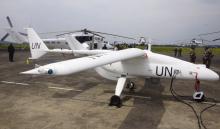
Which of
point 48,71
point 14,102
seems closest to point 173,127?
point 48,71

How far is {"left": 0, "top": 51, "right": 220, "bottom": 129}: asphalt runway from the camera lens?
791 centimetres

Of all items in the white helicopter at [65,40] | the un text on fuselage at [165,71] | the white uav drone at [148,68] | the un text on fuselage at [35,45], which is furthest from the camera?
the white helicopter at [65,40]

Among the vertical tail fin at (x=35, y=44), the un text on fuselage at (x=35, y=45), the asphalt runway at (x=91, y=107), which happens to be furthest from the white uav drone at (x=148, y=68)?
the un text on fuselage at (x=35, y=45)

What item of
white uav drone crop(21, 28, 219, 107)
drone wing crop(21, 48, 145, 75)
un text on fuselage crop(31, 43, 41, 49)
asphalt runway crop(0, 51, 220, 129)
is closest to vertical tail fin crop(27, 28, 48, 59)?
un text on fuselage crop(31, 43, 41, 49)

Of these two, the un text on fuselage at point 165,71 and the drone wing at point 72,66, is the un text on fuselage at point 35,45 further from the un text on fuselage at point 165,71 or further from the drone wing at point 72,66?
the drone wing at point 72,66

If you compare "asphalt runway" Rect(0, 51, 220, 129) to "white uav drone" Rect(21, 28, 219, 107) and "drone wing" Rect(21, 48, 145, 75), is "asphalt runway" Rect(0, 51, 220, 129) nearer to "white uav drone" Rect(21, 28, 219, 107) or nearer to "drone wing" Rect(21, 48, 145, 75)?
"white uav drone" Rect(21, 28, 219, 107)

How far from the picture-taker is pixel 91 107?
9.70 m

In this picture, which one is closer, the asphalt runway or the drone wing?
the drone wing

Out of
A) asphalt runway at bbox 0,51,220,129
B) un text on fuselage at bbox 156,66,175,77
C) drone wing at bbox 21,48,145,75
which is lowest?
asphalt runway at bbox 0,51,220,129

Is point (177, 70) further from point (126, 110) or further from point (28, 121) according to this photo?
point (28, 121)

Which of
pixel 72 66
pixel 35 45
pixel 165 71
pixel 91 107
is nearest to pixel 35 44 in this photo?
pixel 35 45

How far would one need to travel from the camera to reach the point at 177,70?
10727mm

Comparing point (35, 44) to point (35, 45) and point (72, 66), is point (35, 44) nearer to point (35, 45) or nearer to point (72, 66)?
point (35, 45)

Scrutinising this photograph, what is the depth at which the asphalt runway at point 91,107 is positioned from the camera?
7.91 meters
